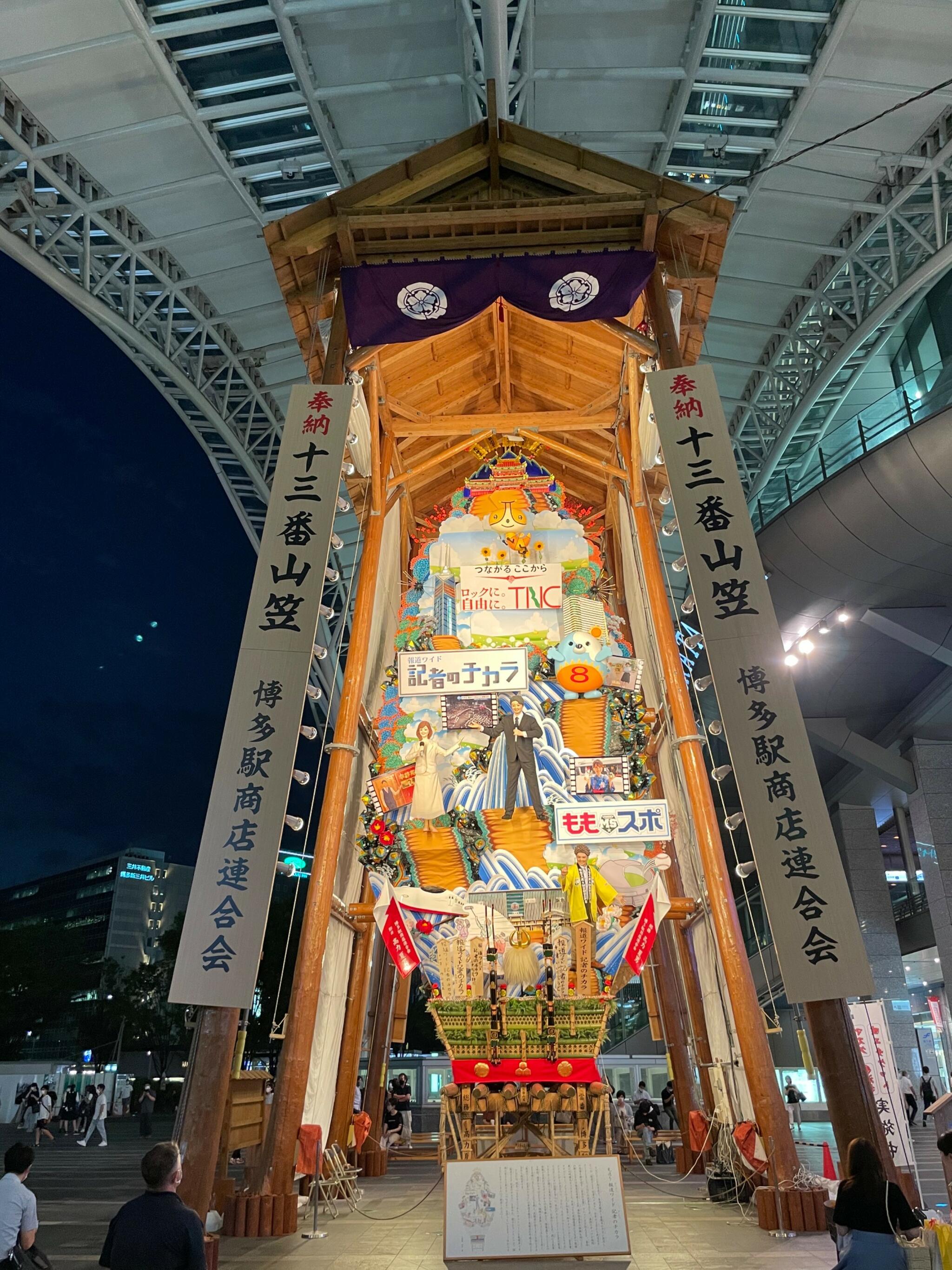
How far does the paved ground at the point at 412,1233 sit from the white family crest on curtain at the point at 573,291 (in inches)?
279

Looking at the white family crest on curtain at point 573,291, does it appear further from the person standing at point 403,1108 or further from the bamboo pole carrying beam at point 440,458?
the person standing at point 403,1108

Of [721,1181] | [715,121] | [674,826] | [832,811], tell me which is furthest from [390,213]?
[832,811]

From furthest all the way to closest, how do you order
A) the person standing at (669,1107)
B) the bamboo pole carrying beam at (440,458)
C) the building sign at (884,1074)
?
the person standing at (669,1107)
the bamboo pole carrying beam at (440,458)
the building sign at (884,1074)

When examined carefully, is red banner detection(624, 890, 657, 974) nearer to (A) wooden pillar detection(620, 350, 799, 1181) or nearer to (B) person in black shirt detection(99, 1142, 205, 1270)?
(A) wooden pillar detection(620, 350, 799, 1181)

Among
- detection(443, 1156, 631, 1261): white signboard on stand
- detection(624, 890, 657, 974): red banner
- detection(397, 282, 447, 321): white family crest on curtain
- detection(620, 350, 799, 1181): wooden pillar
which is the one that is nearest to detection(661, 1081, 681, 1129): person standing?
detection(624, 890, 657, 974): red banner

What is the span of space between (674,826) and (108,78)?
402 inches

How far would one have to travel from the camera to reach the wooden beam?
319 inches

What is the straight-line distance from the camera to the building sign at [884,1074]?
682 centimetres

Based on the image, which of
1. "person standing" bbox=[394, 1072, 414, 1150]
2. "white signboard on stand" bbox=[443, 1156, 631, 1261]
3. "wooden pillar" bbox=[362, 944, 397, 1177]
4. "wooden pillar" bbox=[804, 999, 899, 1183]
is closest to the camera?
"white signboard on stand" bbox=[443, 1156, 631, 1261]

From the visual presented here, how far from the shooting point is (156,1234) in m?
2.90

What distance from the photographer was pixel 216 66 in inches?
401

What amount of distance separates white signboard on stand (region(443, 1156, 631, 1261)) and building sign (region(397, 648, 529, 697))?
19.8 ft

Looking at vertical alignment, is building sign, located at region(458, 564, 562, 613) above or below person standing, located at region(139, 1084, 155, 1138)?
above

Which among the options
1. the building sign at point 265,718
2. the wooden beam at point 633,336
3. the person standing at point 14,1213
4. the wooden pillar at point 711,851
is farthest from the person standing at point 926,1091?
the person standing at point 14,1213
